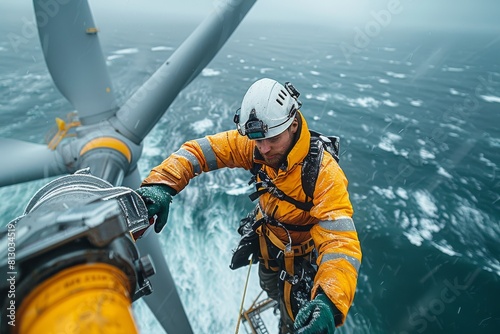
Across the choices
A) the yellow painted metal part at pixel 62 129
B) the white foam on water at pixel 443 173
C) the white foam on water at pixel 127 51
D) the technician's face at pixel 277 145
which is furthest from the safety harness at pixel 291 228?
the white foam on water at pixel 127 51

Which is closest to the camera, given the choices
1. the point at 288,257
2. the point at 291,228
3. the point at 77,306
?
the point at 77,306

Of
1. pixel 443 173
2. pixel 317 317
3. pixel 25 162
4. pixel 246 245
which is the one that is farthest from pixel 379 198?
pixel 25 162

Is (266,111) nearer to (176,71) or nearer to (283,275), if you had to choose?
(283,275)

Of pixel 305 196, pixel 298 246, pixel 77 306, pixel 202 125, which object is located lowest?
pixel 202 125

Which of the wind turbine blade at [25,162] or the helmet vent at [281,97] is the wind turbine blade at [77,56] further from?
the helmet vent at [281,97]

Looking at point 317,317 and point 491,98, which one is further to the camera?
point 491,98

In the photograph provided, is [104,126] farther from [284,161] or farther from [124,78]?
[124,78]

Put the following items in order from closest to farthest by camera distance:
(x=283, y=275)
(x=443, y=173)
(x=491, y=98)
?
(x=283, y=275) < (x=443, y=173) < (x=491, y=98)
